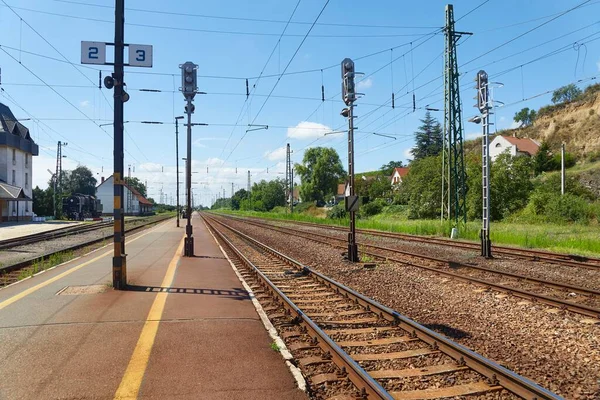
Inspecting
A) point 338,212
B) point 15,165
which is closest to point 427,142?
point 338,212

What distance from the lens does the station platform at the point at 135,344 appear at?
4.64m

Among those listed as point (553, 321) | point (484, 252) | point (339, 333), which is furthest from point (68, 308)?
point (484, 252)

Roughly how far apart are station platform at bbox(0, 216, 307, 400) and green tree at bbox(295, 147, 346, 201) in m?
84.9

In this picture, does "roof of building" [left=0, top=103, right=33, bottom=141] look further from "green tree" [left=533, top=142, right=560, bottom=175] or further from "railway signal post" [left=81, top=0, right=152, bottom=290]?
"green tree" [left=533, top=142, right=560, bottom=175]

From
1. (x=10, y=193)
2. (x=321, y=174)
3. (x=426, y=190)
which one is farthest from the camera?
(x=321, y=174)

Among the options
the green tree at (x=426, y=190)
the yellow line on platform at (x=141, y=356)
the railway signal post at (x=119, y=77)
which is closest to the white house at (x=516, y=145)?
the green tree at (x=426, y=190)

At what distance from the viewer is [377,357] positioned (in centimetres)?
588

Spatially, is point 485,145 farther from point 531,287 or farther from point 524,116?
point 524,116

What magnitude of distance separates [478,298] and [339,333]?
395 centimetres

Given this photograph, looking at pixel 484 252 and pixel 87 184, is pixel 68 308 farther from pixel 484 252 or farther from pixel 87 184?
pixel 87 184

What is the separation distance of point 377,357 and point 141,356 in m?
2.79

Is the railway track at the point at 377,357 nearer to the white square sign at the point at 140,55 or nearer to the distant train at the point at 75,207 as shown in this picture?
the white square sign at the point at 140,55

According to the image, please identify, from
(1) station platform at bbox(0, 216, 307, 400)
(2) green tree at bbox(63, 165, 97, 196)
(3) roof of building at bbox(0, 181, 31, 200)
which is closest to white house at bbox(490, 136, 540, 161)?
(3) roof of building at bbox(0, 181, 31, 200)

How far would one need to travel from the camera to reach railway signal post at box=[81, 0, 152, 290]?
9.89m
